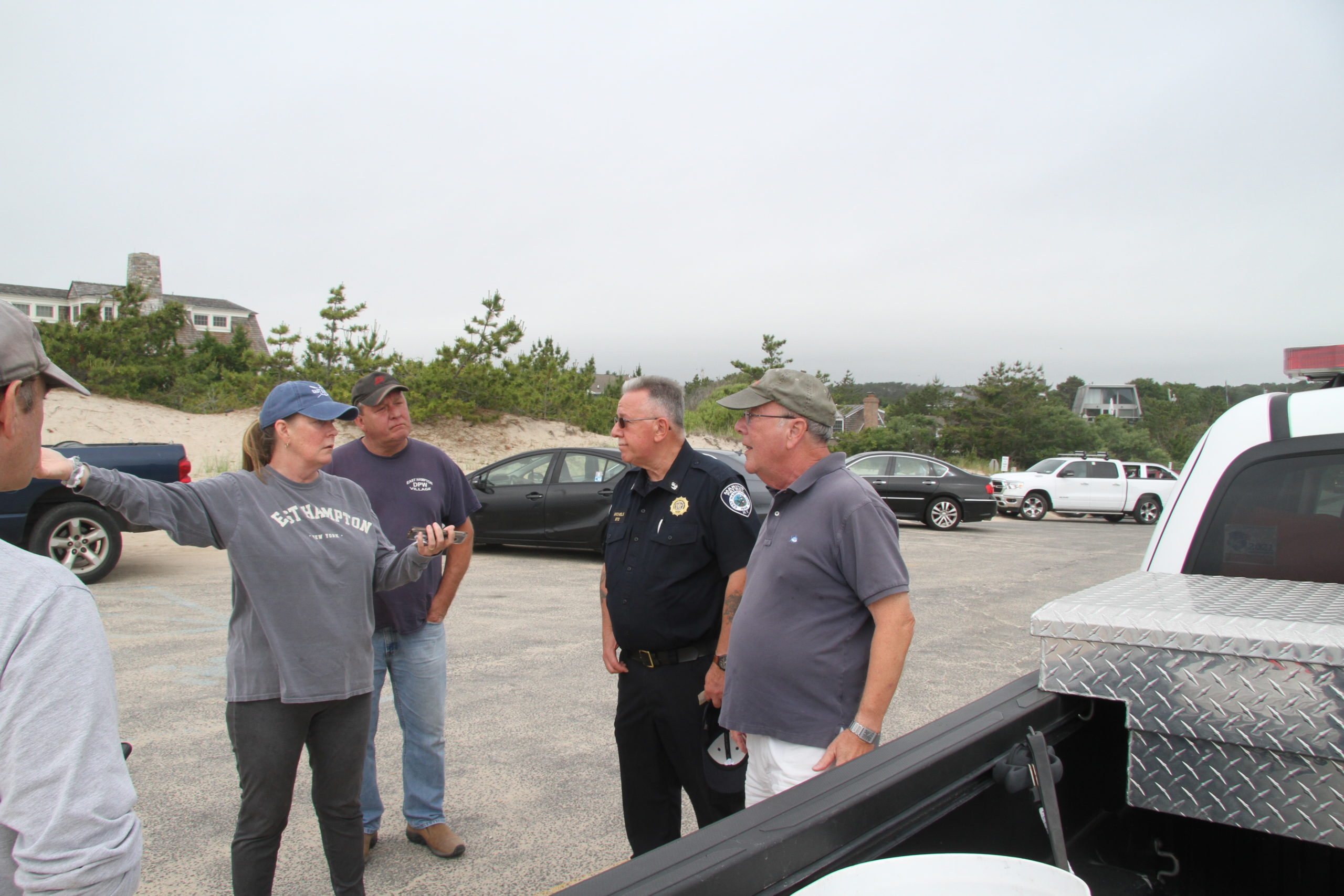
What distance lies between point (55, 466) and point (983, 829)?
2251 mm

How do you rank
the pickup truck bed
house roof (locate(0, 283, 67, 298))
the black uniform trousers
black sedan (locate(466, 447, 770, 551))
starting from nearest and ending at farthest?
the pickup truck bed → the black uniform trousers → black sedan (locate(466, 447, 770, 551)) → house roof (locate(0, 283, 67, 298))

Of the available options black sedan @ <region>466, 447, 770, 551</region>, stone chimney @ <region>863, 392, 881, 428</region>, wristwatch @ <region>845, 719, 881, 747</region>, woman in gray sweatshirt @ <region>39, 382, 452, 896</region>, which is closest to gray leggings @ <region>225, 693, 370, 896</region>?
woman in gray sweatshirt @ <region>39, 382, 452, 896</region>

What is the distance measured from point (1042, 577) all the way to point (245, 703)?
1056cm

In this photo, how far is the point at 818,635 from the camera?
2330 mm

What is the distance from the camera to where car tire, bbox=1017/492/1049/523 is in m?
21.0

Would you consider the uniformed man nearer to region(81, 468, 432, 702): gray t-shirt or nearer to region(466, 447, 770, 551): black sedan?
region(81, 468, 432, 702): gray t-shirt

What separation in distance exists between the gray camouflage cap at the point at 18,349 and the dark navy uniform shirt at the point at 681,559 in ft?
6.76

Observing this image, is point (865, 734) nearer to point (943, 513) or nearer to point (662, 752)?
point (662, 752)

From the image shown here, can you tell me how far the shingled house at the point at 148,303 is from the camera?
63.5m

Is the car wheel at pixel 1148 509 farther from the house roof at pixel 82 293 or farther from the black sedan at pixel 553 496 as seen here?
the house roof at pixel 82 293

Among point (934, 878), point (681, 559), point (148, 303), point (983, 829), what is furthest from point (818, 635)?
point (148, 303)

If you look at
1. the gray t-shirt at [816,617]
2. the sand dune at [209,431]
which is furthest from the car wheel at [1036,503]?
the gray t-shirt at [816,617]

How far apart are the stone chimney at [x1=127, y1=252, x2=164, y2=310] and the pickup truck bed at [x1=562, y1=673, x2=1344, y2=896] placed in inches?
2867

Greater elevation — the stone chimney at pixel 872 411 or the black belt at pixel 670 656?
the stone chimney at pixel 872 411
